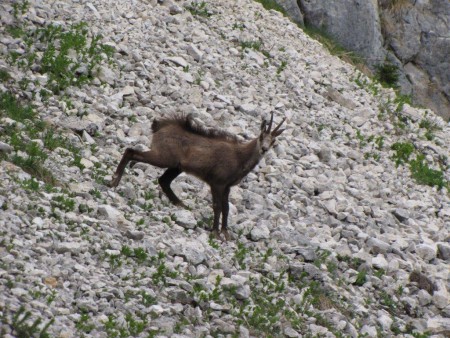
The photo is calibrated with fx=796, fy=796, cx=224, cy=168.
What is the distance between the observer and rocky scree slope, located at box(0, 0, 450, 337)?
8.43 metres

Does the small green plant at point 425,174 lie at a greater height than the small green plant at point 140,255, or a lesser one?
greater

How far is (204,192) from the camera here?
12070mm

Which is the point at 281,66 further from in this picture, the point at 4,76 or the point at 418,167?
the point at 4,76

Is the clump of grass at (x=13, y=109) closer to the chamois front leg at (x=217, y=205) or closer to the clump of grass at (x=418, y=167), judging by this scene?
the chamois front leg at (x=217, y=205)

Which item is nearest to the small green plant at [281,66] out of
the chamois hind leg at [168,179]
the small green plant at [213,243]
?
the chamois hind leg at [168,179]

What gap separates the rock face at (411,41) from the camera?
2206 cm

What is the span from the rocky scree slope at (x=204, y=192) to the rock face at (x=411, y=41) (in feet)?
11.3

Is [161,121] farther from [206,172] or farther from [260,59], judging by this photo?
[260,59]

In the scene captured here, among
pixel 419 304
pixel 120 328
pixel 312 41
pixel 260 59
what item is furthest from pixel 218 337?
pixel 312 41

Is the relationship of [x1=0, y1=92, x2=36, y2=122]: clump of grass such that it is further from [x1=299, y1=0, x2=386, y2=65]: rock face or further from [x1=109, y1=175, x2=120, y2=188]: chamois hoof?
[x1=299, y1=0, x2=386, y2=65]: rock face

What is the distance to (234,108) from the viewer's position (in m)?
14.7

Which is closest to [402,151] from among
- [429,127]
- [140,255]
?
[429,127]

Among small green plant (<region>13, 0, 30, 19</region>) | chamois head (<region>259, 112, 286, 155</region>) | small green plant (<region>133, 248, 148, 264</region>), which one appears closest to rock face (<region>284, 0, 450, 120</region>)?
small green plant (<region>13, 0, 30, 19</region>)

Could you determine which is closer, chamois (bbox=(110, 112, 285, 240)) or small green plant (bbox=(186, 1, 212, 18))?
chamois (bbox=(110, 112, 285, 240))
